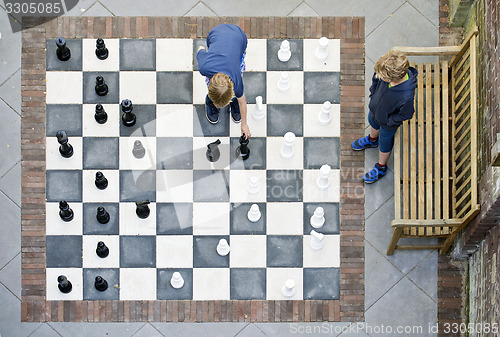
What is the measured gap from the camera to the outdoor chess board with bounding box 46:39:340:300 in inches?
212

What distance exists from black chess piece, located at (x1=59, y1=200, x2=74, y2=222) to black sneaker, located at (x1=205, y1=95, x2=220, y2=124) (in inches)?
57.2

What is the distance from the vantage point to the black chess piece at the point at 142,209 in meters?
5.16

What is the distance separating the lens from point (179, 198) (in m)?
5.45

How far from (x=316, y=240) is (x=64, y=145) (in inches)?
93.5

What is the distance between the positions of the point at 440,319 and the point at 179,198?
257 centimetres

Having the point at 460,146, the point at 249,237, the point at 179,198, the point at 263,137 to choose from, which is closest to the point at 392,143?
the point at 460,146

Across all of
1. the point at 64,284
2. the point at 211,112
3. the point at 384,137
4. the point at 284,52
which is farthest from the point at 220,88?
the point at 64,284

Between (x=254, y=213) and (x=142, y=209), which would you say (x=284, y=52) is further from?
(x=142, y=209)

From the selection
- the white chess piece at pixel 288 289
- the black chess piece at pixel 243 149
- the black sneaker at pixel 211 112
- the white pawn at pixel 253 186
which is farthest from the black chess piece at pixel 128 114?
the white chess piece at pixel 288 289

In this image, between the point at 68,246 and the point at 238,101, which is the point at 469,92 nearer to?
the point at 238,101

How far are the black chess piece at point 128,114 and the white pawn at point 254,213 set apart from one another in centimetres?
134

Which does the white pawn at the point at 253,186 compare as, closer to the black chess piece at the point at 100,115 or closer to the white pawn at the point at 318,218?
the white pawn at the point at 318,218

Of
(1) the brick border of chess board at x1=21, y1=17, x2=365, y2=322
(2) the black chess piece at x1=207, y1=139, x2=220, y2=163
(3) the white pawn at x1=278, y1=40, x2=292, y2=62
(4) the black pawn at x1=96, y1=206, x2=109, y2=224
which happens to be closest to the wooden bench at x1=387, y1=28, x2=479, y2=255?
(1) the brick border of chess board at x1=21, y1=17, x2=365, y2=322

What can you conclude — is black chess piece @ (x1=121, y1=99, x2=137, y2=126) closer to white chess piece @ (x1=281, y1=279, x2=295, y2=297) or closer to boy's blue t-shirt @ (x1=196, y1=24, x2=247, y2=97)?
boy's blue t-shirt @ (x1=196, y1=24, x2=247, y2=97)
